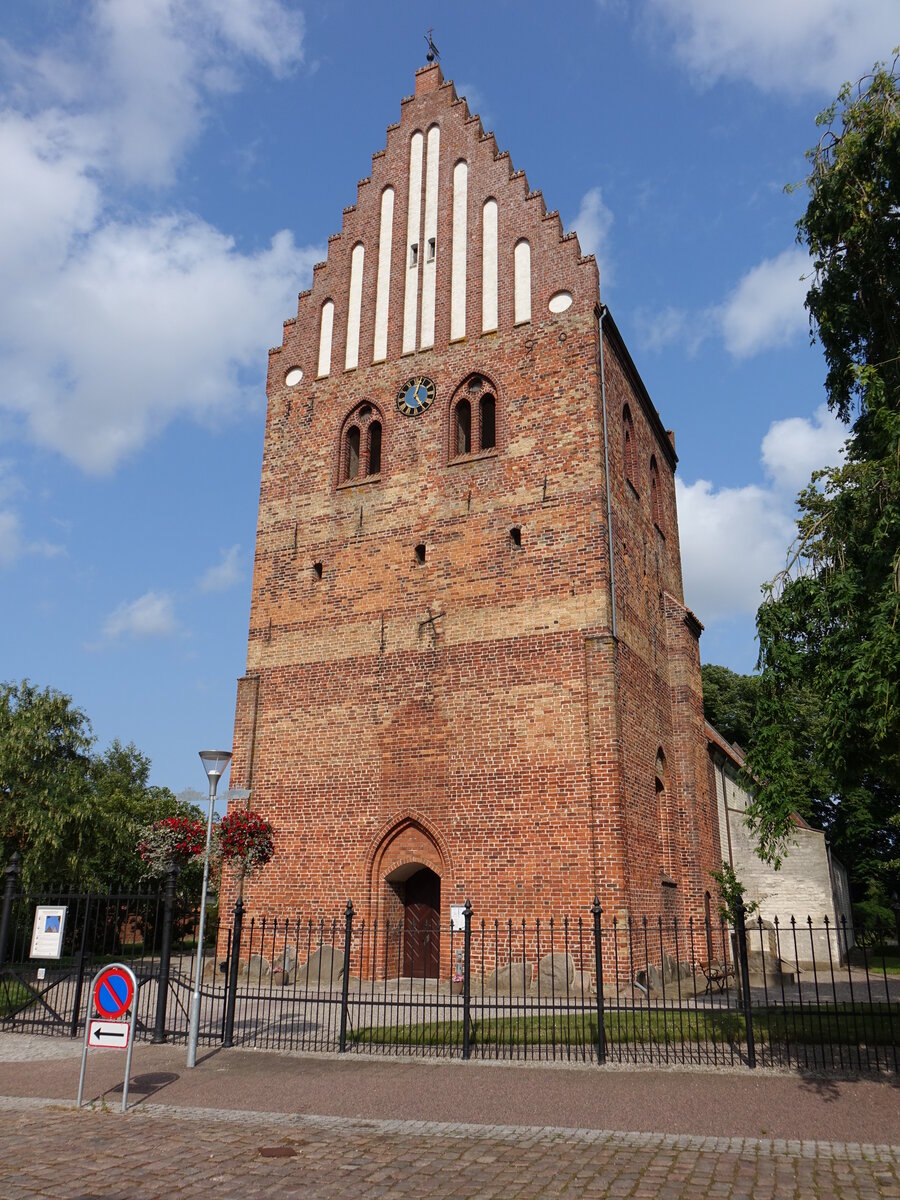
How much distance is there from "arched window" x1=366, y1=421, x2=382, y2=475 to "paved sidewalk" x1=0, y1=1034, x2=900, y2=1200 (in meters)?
13.3

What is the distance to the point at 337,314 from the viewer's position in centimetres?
2197

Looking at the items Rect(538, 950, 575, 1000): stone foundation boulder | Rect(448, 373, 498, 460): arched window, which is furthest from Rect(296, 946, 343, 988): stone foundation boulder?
Rect(448, 373, 498, 460): arched window

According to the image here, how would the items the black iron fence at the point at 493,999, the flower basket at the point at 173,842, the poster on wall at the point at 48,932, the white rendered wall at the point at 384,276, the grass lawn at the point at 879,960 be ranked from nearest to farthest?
the black iron fence at the point at 493,999 < the poster on wall at the point at 48,932 < the flower basket at the point at 173,842 < the white rendered wall at the point at 384,276 < the grass lawn at the point at 879,960

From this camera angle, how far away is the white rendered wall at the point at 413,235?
21.0 meters

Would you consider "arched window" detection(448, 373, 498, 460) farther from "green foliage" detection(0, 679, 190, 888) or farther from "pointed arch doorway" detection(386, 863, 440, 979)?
"green foliage" detection(0, 679, 190, 888)

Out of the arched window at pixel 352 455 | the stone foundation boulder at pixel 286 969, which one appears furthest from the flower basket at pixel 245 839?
the arched window at pixel 352 455

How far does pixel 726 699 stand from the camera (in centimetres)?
4288

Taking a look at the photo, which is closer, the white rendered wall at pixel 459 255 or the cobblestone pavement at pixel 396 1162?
the cobblestone pavement at pixel 396 1162

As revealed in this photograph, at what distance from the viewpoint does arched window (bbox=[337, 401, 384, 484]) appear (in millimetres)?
20612

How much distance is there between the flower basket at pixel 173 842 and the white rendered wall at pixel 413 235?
1167 cm

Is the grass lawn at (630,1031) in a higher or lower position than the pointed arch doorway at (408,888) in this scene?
lower

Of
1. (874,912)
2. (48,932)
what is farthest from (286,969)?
(874,912)

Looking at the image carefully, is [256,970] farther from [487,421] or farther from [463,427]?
[487,421]

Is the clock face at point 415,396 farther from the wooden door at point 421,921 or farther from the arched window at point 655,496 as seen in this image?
the wooden door at point 421,921
